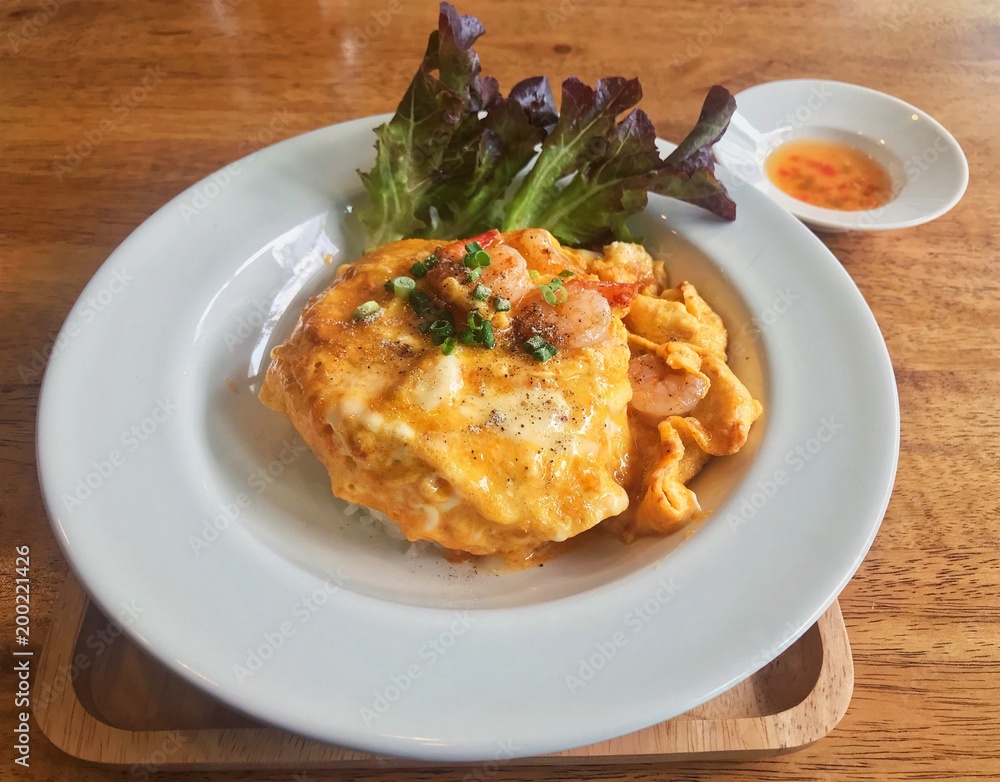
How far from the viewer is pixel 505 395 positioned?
223 cm

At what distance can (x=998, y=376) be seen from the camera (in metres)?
2.91

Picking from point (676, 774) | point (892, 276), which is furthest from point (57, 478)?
point (892, 276)

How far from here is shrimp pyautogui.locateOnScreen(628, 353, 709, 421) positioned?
2523 mm

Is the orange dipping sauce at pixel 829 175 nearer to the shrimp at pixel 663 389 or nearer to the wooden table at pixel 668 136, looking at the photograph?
the wooden table at pixel 668 136

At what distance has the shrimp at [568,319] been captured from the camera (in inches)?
94.7

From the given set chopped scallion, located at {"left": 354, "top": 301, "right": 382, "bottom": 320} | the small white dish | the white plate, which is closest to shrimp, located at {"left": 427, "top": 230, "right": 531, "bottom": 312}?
chopped scallion, located at {"left": 354, "top": 301, "right": 382, "bottom": 320}

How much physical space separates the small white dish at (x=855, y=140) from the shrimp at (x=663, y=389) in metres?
1.29

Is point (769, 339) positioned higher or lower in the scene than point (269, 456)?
higher

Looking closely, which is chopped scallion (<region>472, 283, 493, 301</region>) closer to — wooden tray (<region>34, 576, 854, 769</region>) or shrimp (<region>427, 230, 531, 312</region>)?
shrimp (<region>427, 230, 531, 312</region>)

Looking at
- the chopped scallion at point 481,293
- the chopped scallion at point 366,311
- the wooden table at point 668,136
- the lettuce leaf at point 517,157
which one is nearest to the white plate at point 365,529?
the lettuce leaf at point 517,157

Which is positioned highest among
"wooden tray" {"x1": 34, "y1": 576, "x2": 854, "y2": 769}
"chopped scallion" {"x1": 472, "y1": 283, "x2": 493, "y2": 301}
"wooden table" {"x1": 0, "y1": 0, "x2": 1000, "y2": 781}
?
"chopped scallion" {"x1": 472, "y1": 283, "x2": 493, "y2": 301}

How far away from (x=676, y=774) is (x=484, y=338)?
4.53ft

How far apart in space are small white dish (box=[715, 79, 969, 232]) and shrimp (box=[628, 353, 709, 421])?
1293mm

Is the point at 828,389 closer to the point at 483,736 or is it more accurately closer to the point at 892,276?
the point at 892,276
